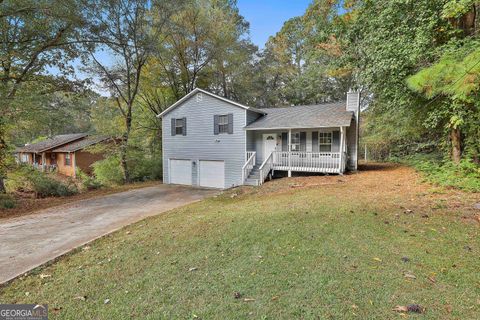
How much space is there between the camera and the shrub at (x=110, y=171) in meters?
16.5

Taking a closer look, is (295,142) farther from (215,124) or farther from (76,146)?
(76,146)

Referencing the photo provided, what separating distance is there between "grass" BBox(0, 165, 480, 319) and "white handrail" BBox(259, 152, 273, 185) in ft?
19.7

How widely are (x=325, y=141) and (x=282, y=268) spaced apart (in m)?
10.5

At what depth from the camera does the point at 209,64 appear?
69.4 ft

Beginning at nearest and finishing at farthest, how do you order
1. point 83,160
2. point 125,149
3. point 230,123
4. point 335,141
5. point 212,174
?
point 335,141 < point 230,123 < point 212,174 < point 125,149 < point 83,160

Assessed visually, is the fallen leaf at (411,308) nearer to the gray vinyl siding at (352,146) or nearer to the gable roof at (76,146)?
the gray vinyl siding at (352,146)

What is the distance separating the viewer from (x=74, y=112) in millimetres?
11102

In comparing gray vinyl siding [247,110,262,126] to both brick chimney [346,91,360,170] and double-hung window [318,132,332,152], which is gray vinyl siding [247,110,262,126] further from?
brick chimney [346,91,360,170]

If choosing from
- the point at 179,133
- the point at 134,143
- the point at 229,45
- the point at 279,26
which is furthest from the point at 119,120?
the point at 279,26

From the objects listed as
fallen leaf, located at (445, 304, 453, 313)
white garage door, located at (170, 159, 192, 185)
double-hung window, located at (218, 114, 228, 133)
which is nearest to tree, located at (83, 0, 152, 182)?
white garage door, located at (170, 159, 192, 185)

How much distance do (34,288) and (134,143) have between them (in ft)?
49.3

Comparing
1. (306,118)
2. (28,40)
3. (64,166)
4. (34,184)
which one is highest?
(28,40)

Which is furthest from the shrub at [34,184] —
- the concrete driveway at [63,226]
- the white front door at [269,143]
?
the white front door at [269,143]

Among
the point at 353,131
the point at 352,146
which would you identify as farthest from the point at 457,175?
the point at 353,131
